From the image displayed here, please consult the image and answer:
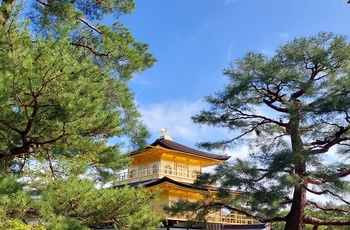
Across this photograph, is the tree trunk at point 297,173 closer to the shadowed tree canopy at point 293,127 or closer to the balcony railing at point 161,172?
the shadowed tree canopy at point 293,127

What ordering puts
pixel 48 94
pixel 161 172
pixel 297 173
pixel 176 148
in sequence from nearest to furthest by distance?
pixel 48 94, pixel 297 173, pixel 161 172, pixel 176 148

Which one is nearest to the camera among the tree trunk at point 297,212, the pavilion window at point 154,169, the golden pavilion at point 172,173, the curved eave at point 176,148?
the tree trunk at point 297,212

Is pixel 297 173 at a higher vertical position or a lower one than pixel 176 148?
lower

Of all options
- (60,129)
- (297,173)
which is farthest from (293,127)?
(60,129)

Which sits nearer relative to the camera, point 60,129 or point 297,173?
point 60,129

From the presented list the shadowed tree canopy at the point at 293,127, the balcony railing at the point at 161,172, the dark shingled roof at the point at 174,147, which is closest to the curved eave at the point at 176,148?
the dark shingled roof at the point at 174,147

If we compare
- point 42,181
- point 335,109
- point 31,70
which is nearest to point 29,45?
point 31,70

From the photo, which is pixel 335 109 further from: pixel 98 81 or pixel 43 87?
pixel 43 87

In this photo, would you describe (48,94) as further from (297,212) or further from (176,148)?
(176,148)

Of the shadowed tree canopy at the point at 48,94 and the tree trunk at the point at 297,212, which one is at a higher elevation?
the shadowed tree canopy at the point at 48,94

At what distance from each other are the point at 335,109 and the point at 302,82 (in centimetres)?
97

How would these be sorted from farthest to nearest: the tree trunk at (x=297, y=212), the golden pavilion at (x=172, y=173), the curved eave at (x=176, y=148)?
the curved eave at (x=176, y=148), the golden pavilion at (x=172, y=173), the tree trunk at (x=297, y=212)

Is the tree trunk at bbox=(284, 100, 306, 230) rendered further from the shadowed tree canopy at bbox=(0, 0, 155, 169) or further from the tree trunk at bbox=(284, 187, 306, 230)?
the shadowed tree canopy at bbox=(0, 0, 155, 169)

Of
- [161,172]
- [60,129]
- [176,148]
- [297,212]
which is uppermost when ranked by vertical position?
[176,148]
